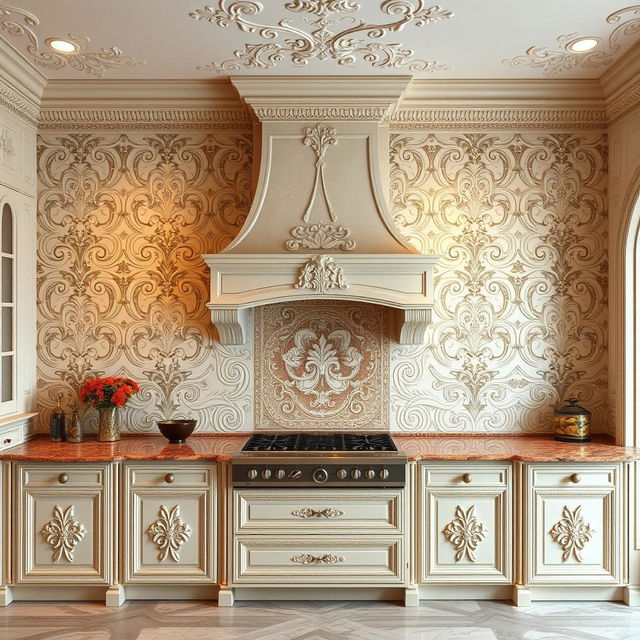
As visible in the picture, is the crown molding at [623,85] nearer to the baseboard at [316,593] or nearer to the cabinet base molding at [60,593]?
the baseboard at [316,593]

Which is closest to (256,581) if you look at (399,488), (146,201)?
(399,488)

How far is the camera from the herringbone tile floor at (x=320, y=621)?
9.34 feet

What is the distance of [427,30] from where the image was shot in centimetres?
285

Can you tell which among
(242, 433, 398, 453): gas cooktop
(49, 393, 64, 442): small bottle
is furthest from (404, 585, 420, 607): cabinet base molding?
(49, 393, 64, 442): small bottle

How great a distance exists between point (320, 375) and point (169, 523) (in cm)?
114

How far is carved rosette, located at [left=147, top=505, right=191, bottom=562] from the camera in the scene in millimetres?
3146

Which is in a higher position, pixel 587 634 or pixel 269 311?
pixel 269 311

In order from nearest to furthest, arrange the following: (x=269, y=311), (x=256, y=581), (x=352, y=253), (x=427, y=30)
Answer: (x=427, y=30), (x=256, y=581), (x=352, y=253), (x=269, y=311)

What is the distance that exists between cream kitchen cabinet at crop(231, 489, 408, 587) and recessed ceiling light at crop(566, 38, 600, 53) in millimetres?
2308

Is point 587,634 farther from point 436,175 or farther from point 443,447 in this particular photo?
point 436,175

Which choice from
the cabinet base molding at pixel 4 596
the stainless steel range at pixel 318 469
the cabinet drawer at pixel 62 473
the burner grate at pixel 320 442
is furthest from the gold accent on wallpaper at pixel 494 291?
the cabinet base molding at pixel 4 596

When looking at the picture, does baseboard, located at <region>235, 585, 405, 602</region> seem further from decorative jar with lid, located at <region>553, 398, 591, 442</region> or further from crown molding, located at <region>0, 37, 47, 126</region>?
crown molding, located at <region>0, 37, 47, 126</region>

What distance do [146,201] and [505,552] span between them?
8.97 feet

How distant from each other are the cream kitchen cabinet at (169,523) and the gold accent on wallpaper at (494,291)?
1178mm
